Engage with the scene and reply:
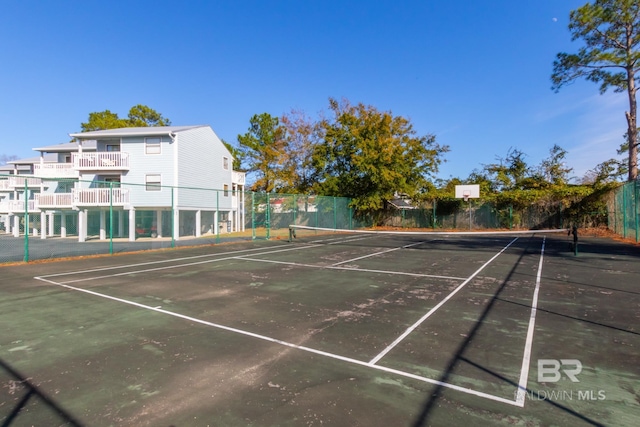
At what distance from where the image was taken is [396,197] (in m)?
35.3

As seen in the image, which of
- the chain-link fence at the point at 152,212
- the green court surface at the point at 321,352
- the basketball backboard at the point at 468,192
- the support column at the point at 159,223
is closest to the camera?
the green court surface at the point at 321,352

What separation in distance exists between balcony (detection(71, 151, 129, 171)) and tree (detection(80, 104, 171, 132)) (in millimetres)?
19425

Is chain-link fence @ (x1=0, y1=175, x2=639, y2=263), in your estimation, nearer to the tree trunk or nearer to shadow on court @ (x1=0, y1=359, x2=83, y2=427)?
the tree trunk

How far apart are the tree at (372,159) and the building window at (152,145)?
14175 millimetres

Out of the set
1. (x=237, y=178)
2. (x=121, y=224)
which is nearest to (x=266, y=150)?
(x=237, y=178)

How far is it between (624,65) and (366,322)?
3109cm

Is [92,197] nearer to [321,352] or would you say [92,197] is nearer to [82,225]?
[82,225]

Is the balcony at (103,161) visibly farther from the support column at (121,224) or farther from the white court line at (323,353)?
the white court line at (323,353)

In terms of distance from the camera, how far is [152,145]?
90.1 feet

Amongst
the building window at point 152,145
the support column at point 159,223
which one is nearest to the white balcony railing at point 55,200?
the support column at point 159,223

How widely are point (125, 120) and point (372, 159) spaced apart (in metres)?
35.2

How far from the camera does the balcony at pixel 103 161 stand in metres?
27.3

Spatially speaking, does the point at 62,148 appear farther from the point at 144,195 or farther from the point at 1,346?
the point at 1,346

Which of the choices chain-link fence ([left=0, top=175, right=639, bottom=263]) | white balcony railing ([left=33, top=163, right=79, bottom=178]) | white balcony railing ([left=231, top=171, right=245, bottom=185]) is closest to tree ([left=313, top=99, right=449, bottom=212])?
chain-link fence ([left=0, top=175, right=639, bottom=263])
